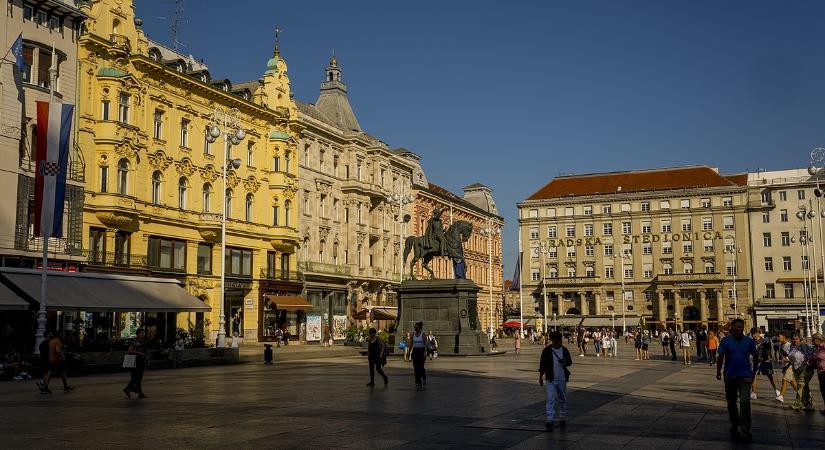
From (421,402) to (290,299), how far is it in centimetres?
4249

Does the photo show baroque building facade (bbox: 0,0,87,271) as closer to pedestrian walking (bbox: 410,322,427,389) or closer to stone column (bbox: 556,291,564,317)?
pedestrian walking (bbox: 410,322,427,389)

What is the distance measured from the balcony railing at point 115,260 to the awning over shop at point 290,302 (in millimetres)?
12285

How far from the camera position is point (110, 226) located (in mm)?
44031

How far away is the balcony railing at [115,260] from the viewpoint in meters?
42.3

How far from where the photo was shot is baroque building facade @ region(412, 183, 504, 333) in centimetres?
8506

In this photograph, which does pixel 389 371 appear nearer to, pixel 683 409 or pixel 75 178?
pixel 683 409

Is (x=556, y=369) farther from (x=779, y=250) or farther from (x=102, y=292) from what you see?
(x=779, y=250)

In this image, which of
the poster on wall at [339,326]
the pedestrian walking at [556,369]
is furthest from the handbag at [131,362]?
the poster on wall at [339,326]

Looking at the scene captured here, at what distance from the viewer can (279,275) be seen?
193 ft

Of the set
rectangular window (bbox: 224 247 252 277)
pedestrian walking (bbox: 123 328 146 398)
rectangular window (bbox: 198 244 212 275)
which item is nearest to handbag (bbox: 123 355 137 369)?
pedestrian walking (bbox: 123 328 146 398)

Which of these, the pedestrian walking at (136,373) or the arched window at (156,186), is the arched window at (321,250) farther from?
the pedestrian walking at (136,373)

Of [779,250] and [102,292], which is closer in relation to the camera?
[102,292]

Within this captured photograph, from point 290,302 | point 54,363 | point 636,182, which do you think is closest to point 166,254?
point 290,302

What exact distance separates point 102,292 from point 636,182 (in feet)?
307
